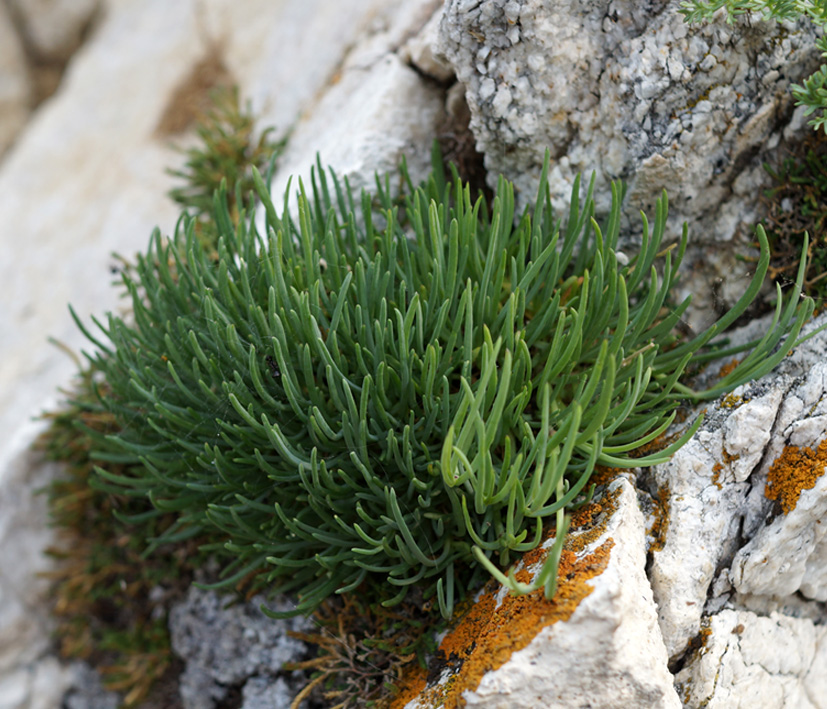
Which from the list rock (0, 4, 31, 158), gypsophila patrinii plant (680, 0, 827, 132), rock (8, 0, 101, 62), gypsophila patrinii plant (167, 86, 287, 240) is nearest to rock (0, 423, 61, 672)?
gypsophila patrinii plant (167, 86, 287, 240)

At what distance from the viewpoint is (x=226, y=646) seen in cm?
283

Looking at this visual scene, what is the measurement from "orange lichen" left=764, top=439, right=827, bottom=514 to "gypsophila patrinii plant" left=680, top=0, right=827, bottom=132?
3.43 feet

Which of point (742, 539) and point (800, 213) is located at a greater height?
point (800, 213)

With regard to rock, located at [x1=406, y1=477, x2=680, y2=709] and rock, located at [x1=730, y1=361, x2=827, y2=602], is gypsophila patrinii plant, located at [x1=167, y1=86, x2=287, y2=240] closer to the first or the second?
rock, located at [x1=406, y1=477, x2=680, y2=709]

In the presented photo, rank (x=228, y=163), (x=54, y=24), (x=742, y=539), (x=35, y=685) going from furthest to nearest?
(x=54, y=24)
(x=228, y=163)
(x=35, y=685)
(x=742, y=539)

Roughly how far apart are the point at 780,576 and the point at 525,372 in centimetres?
115

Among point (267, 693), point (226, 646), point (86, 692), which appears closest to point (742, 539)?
point (267, 693)

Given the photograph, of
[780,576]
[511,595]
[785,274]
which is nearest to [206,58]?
[785,274]

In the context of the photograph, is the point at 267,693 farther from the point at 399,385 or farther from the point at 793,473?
the point at 793,473

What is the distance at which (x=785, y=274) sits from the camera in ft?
8.45

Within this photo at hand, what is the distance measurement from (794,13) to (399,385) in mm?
1769

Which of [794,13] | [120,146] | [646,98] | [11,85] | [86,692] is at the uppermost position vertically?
[11,85]

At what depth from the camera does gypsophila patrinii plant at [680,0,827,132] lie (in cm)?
215

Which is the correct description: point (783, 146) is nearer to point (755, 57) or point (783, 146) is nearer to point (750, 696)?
point (755, 57)
